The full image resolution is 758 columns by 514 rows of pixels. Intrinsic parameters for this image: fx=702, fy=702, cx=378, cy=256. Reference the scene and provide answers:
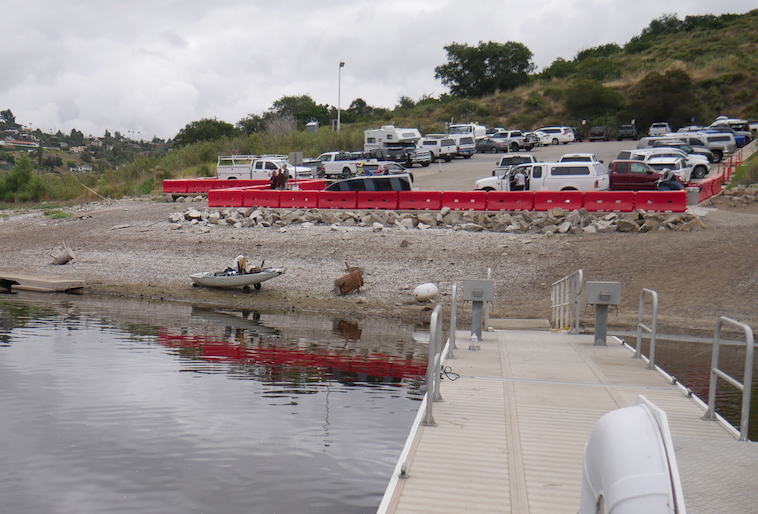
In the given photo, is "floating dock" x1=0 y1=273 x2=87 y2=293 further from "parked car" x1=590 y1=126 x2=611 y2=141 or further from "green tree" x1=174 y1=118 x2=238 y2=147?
"green tree" x1=174 y1=118 x2=238 y2=147

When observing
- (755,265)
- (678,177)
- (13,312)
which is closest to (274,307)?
(13,312)

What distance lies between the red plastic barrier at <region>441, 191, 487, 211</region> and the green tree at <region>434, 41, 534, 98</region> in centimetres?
7168

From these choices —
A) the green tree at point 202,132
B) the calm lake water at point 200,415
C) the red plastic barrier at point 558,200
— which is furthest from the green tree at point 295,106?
the calm lake water at point 200,415

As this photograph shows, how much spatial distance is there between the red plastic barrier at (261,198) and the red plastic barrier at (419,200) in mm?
5276

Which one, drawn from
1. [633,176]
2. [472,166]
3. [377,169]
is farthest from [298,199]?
[472,166]

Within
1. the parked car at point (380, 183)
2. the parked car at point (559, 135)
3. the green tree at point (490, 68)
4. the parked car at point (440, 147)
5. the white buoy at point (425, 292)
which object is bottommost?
the white buoy at point (425, 292)

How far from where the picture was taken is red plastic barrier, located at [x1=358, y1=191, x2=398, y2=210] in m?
27.9

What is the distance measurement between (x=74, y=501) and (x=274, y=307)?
42.1 feet

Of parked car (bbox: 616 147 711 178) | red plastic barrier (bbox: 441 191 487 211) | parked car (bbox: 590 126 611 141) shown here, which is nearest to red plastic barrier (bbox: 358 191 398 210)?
red plastic barrier (bbox: 441 191 487 211)

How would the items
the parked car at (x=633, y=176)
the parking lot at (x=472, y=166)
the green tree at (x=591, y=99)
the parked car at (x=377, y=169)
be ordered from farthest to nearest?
the green tree at (x=591, y=99) → the parking lot at (x=472, y=166) → the parked car at (x=377, y=169) → the parked car at (x=633, y=176)

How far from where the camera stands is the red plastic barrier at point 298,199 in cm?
2877

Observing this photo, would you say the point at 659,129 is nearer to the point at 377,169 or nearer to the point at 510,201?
the point at 377,169

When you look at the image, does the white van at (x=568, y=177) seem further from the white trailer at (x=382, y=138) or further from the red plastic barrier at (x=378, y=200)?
the white trailer at (x=382, y=138)

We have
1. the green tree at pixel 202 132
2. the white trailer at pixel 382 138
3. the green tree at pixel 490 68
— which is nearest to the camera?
the white trailer at pixel 382 138
